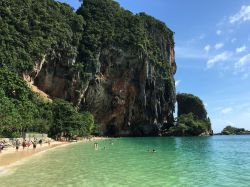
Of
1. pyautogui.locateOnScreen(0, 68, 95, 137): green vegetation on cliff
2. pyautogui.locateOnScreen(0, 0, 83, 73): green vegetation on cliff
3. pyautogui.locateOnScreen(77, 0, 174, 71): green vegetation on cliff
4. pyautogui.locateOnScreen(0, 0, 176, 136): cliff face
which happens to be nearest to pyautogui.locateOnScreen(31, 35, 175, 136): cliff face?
pyautogui.locateOnScreen(0, 0, 176, 136): cliff face

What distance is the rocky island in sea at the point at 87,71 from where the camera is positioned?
68.1 m

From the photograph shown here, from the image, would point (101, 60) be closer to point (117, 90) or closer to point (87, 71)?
point (87, 71)

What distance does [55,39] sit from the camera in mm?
84375

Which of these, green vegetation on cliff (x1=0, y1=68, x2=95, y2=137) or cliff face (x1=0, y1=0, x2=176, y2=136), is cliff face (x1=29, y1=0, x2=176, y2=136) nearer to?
cliff face (x1=0, y1=0, x2=176, y2=136)

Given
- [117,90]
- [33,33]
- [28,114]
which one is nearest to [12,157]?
[28,114]

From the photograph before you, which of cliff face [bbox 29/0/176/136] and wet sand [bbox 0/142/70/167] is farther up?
cliff face [bbox 29/0/176/136]

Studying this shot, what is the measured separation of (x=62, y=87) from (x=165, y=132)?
53201mm

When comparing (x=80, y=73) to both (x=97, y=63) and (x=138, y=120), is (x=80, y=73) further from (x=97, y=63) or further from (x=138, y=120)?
(x=138, y=120)

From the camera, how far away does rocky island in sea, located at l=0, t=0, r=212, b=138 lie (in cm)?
6812

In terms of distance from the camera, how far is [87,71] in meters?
95.5

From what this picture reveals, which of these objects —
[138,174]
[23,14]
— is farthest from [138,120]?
[138,174]

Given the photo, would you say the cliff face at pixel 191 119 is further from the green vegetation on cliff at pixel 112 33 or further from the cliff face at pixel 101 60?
the green vegetation on cliff at pixel 112 33

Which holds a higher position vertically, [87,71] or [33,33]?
[33,33]

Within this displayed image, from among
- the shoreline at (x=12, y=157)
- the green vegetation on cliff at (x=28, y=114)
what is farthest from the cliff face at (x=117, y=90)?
the shoreline at (x=12, y=157)
